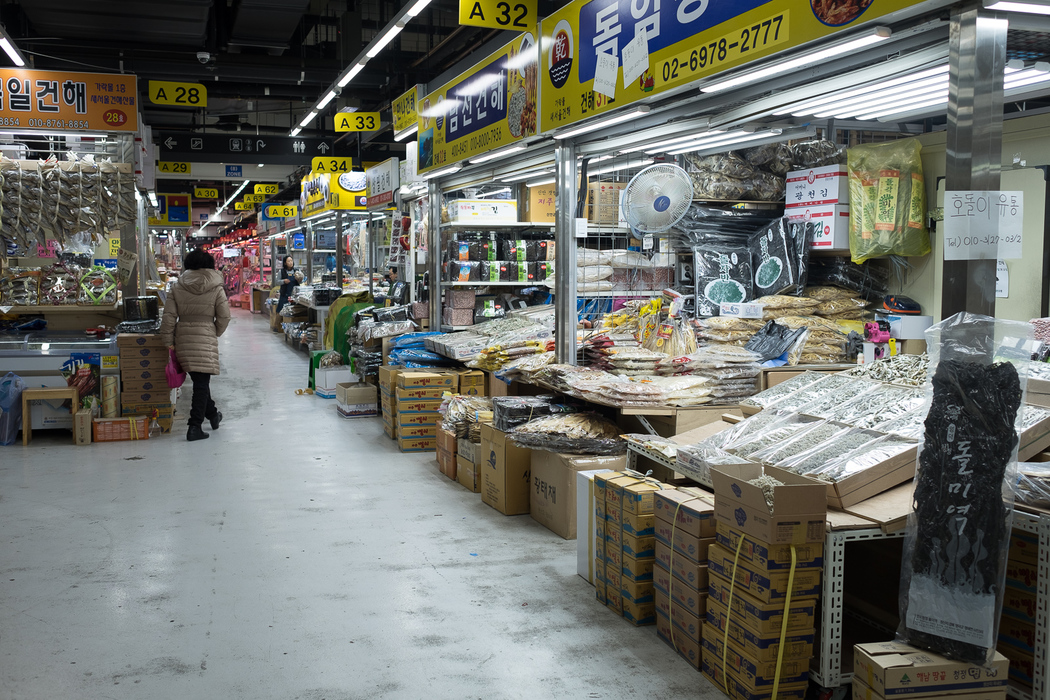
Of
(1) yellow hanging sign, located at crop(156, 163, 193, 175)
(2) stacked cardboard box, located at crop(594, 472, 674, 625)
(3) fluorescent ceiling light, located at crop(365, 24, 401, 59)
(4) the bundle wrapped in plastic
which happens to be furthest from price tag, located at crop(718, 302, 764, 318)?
(1) yellow hanging sign, located at crop(156, 163, 193, 175)

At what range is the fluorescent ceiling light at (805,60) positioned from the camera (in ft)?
10.1

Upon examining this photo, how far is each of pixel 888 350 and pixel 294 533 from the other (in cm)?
398

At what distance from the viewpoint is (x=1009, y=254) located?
9.20ft

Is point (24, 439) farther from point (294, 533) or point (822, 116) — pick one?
point (822, 116)

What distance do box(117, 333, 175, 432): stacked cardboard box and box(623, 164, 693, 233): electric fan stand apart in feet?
15.9

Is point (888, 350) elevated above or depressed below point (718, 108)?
below

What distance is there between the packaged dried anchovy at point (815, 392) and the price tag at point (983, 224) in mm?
1350

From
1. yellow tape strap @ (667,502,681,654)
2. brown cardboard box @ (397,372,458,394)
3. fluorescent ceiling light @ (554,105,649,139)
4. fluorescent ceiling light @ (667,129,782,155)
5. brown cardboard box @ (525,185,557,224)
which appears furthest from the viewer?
brown cardboard box @ (525,185,557,224)

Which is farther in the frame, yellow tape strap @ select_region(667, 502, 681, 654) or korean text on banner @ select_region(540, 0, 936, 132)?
yellow tape strap @ select_region(667, 502, 681, 654)

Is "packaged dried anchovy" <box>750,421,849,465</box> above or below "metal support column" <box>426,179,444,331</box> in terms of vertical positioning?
below

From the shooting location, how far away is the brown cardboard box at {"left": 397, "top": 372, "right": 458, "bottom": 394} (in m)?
7.18

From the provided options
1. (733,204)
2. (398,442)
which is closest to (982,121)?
(733,204)

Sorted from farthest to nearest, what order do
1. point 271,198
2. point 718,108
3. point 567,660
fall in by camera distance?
point 271,198
point 718,108
point 567,660

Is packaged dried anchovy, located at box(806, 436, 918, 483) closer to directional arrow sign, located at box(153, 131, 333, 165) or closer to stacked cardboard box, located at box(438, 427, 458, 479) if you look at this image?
stacked cardboard box, located at box(438, 427, 458, 479)
